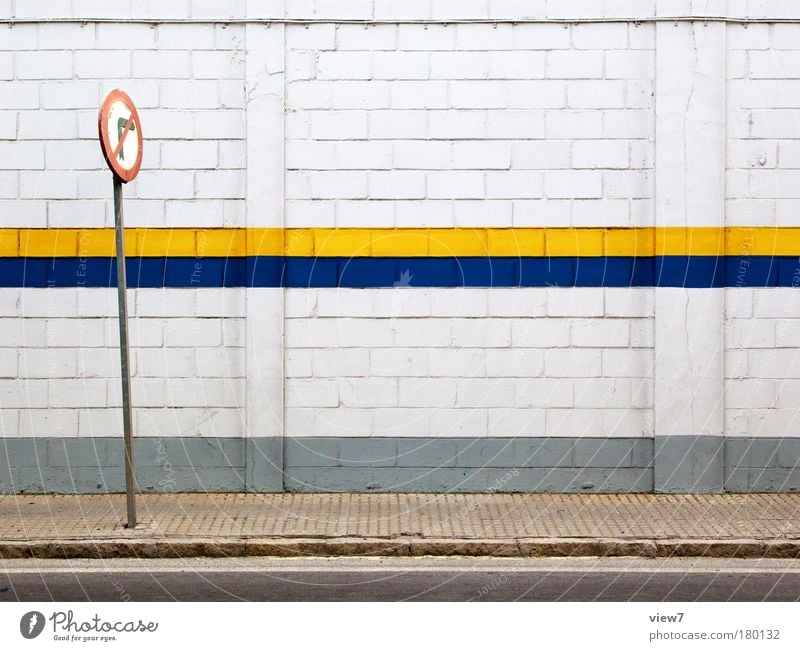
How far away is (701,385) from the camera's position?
938 cm

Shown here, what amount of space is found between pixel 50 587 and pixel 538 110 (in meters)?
5.58

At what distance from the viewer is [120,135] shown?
7.87 metres

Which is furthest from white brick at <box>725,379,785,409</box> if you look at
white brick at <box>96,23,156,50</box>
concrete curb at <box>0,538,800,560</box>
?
white brick at <box>96,23,156,50</box>

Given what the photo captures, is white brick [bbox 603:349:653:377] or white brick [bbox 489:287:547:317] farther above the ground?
white brick [bbox 489:287:547:317]

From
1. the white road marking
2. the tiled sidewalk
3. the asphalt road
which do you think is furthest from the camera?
the tiled sidewalk

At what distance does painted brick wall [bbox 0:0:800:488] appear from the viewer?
9359 mm

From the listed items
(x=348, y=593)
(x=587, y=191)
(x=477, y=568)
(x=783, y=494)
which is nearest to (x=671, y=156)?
(x=587, y=191)

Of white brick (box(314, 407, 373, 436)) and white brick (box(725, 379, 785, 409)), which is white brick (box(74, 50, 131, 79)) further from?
white brick (box(725, 379, 785, 409))

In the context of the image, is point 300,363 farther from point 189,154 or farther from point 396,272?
point 189,154

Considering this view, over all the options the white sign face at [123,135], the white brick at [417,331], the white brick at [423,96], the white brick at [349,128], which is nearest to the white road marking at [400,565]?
the white brick at [417,331]

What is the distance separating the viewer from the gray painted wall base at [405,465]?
373 inches

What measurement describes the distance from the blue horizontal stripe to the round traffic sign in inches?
57.7

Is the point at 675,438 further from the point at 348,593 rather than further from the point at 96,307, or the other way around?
the point at 96,307
